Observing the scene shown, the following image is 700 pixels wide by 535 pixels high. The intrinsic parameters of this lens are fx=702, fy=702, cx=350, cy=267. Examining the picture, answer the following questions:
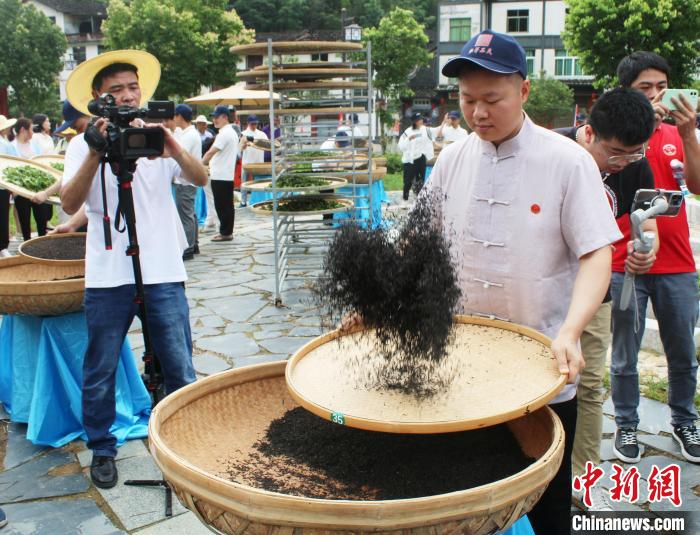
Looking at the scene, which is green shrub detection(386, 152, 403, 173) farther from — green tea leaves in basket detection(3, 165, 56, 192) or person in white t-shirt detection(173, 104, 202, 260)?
green tea leaves in basket detection(3, 165, 56, 192)

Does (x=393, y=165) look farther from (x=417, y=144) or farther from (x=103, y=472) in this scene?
(x=103, y=472)

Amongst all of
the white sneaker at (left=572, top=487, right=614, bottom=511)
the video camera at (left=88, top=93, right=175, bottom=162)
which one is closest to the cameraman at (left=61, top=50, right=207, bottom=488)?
the video camera at (left=88, top=93, right=175, bottom=162)

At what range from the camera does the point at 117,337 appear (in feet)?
11.0

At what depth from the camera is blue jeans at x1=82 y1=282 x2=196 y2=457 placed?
10.8 ft

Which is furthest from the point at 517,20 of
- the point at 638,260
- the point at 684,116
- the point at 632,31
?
the point at 638,260

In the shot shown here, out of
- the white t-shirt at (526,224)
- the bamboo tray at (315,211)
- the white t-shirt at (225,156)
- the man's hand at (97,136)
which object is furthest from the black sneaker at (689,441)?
the white t-shirt at (225,156)

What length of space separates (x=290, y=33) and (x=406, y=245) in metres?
64.3

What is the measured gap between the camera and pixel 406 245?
181cm

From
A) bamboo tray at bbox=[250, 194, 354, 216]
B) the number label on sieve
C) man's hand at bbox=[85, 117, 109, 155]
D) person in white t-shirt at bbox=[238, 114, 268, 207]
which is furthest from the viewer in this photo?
person in white t-shirt at bbox=[238, 114, 268, 207]

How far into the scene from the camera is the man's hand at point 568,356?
1800mm

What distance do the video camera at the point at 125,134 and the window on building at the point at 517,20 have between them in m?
45.3

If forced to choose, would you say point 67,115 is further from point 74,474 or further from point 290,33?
point 290,33

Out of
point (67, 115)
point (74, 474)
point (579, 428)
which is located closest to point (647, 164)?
point (579, 428)

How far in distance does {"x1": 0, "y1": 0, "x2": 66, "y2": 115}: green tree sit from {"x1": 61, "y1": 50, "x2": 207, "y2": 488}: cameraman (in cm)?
4335
